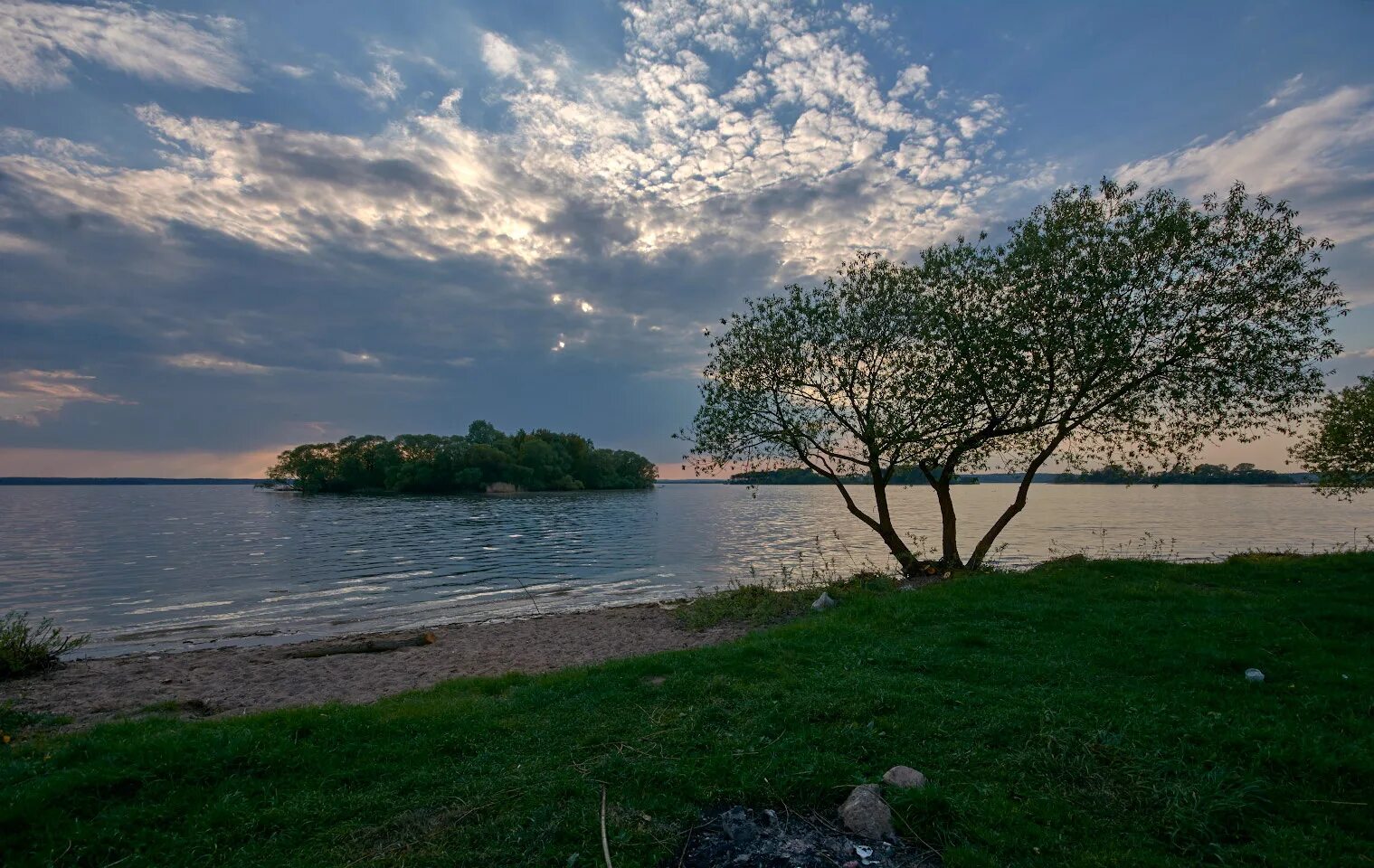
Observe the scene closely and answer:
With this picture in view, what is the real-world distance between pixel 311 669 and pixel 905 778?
13999 millimetres

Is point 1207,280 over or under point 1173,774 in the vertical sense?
over

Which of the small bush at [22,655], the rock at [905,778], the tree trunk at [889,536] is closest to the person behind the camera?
the rock at [905,778]

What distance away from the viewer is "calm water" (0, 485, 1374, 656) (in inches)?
867

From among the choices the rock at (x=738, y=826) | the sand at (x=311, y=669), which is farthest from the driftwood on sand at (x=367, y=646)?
the rock at (x=738, y=826)

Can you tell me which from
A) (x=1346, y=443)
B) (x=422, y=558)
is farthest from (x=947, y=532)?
(x=422, y=558)

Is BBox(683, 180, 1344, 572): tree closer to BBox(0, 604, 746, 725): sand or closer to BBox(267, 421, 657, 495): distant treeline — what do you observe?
BBox(0, 604, 746, 725): sand

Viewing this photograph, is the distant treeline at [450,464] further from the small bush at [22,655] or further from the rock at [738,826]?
the rock at [738,826]

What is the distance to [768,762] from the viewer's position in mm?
6500

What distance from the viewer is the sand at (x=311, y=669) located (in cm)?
1186

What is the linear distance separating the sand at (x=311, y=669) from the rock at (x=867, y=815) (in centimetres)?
886

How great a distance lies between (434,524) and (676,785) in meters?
56.3

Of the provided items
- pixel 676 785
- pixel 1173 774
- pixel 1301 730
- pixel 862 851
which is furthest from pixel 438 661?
pixel 1301 730

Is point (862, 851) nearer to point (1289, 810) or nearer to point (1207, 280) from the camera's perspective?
point (1289, 810)

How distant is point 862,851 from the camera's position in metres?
5.14
